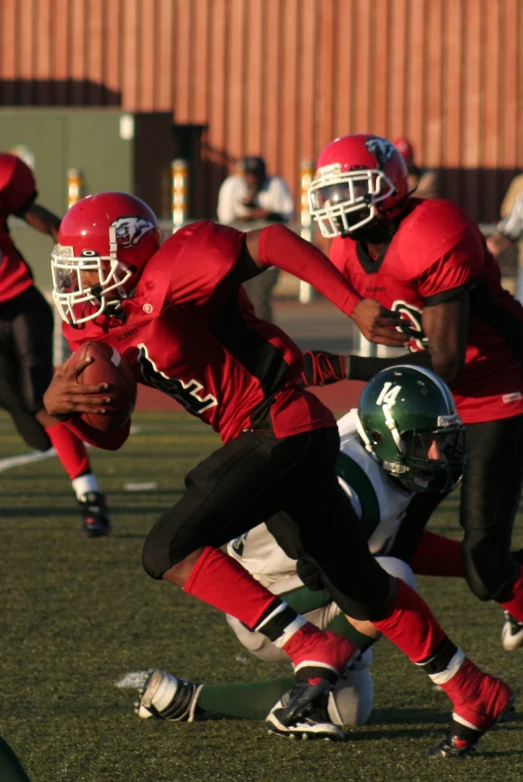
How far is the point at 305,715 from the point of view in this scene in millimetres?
3559

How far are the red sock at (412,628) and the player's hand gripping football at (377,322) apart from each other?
25.6 inches

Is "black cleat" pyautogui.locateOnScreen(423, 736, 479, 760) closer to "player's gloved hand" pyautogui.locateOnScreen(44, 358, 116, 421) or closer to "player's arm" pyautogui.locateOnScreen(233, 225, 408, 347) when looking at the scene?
"player's arm" pyautogui.locateOnScreen(233, 225, 408, 347)

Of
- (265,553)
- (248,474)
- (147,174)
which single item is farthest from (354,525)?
(147,174)

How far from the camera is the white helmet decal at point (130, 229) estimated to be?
11.7 ft

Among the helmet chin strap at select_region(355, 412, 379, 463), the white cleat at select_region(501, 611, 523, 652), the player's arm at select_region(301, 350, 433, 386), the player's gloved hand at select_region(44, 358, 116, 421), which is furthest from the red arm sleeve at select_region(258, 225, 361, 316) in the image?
the white cleat at select_region(501, 611, 523, 652)

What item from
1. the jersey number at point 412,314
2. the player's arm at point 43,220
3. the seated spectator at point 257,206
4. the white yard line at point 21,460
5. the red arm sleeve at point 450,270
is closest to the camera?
the red arm sleeve at point 450,270

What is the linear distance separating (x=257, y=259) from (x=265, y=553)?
3.09 feet

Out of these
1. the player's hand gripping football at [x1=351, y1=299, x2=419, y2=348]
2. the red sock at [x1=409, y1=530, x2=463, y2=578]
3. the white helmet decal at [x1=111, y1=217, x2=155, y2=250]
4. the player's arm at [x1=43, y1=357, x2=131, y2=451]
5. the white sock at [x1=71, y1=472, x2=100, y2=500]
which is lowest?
the white sock at [x1=71, y1=472, x2=100, y2=500]

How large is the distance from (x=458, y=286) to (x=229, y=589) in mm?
1221

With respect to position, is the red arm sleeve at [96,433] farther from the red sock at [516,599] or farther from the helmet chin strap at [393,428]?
the red sock at [516,599]

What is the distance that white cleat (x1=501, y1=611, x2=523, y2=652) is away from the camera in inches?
176

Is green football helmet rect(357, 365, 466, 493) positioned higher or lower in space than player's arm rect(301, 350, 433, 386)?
lower

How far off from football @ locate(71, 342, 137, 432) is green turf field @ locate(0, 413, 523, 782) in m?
0.85

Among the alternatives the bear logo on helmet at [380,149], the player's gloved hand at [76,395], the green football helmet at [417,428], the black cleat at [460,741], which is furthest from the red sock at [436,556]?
the player's gloved hand at [76,395]
